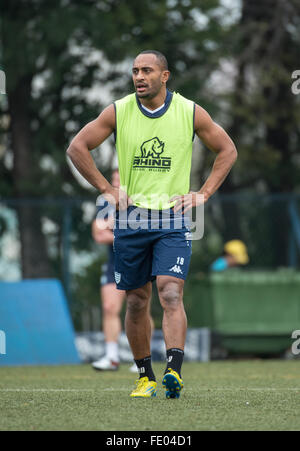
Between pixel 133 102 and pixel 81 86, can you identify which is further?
pixel 81 86

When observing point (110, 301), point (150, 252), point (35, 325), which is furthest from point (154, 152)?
point (35, 325)

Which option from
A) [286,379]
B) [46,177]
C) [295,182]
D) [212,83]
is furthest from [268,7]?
[286,379]

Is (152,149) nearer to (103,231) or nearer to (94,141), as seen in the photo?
(94,141)

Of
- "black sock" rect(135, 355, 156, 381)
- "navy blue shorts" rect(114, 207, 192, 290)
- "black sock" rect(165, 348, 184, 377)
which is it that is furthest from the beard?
"black sock" rect(135, 355, 156, 381)

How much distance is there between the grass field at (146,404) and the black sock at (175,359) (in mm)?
214

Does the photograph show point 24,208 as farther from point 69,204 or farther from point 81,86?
point 81,86

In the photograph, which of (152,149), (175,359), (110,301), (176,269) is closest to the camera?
(175,359)

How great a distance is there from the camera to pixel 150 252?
6348 mm

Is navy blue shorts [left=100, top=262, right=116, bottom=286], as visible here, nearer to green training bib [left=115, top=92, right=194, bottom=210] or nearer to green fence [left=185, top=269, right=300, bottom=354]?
green fence [left=185, top=269, right=300, bottom=354]

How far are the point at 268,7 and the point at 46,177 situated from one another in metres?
5.57

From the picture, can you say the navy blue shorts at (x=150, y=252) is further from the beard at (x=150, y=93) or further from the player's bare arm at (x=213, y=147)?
the beard at (x=150, y=93)

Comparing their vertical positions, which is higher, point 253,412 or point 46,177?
point 46,177

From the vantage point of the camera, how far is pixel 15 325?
12039mm

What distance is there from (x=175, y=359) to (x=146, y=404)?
14.9 inches
